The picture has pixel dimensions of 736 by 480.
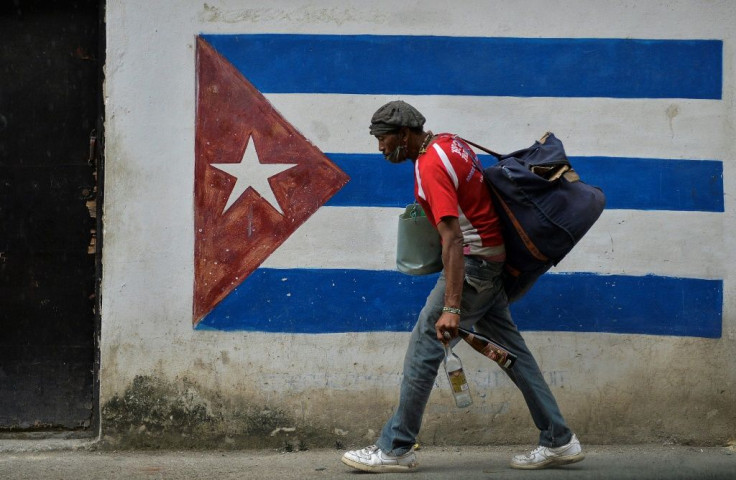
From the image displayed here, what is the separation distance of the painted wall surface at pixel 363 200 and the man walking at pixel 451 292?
0.65 meters

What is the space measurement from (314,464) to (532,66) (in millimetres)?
2382

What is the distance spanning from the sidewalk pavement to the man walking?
4.9 inches

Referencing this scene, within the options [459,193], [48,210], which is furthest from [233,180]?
[459,193]

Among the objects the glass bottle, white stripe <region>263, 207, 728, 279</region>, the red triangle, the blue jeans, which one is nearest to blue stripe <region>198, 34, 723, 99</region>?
the red triangle

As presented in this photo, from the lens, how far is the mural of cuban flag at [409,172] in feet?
A: 16.7

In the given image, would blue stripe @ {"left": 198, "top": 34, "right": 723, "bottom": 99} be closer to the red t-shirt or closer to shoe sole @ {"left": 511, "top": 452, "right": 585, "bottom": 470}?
the red t-shirt

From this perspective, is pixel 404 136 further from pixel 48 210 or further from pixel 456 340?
pixel 48 210

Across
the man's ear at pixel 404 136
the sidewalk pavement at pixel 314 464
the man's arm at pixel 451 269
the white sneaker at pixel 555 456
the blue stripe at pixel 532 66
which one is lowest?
the sidewalk pavement at pixel 314 464

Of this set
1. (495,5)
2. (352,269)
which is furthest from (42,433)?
(495,5)

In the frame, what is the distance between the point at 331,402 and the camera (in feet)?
16.8

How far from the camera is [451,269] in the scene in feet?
13.4

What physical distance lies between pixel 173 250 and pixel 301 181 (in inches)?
30.8

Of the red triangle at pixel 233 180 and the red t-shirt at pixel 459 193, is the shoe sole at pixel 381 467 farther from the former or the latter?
A: the red triangle at pixel 233 180

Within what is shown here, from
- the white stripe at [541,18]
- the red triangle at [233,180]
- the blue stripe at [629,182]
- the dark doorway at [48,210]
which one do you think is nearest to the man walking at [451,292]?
the blue stripe at [629,182]
